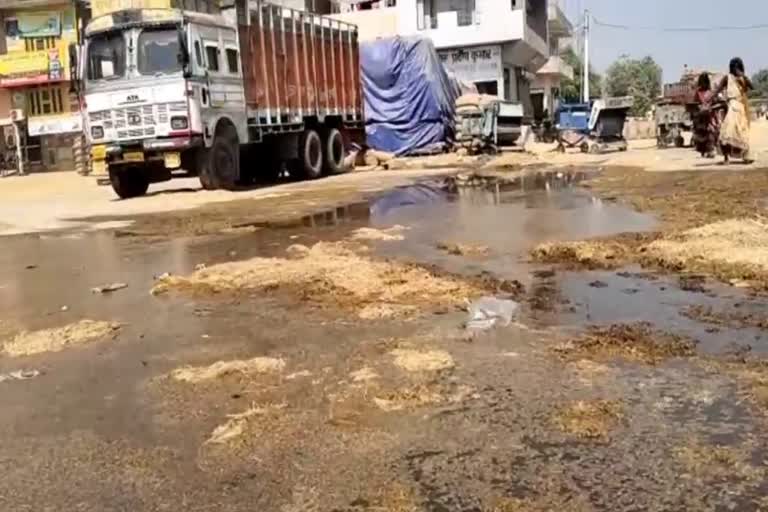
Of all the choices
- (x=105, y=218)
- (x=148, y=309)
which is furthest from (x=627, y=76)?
(x=148, y=309)

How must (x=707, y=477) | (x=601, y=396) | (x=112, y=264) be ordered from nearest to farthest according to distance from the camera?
(x=707, y=477)
(x=601, y=396)
(x=112, y=264)

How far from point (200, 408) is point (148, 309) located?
2419 mm

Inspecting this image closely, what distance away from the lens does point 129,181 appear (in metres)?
17.1

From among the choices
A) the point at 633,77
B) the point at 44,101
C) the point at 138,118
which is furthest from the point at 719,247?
the point at 633,77

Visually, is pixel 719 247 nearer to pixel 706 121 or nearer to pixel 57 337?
pixel 57 337

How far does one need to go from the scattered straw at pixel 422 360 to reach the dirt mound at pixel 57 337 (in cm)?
199

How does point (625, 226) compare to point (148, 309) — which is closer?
point (148, 309)

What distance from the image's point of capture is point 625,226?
9078mm

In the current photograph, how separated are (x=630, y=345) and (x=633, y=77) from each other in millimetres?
99995

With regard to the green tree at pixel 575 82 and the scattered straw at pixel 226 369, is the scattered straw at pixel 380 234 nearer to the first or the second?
the scattered straw at pixel 226 369

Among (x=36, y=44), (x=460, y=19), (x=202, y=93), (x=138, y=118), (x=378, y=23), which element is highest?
(x=378, y=23)

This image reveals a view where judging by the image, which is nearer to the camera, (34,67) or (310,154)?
(310,154)

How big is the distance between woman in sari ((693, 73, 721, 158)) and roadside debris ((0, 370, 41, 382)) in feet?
46.7

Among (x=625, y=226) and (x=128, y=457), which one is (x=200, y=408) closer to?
(x=128, y=457)
